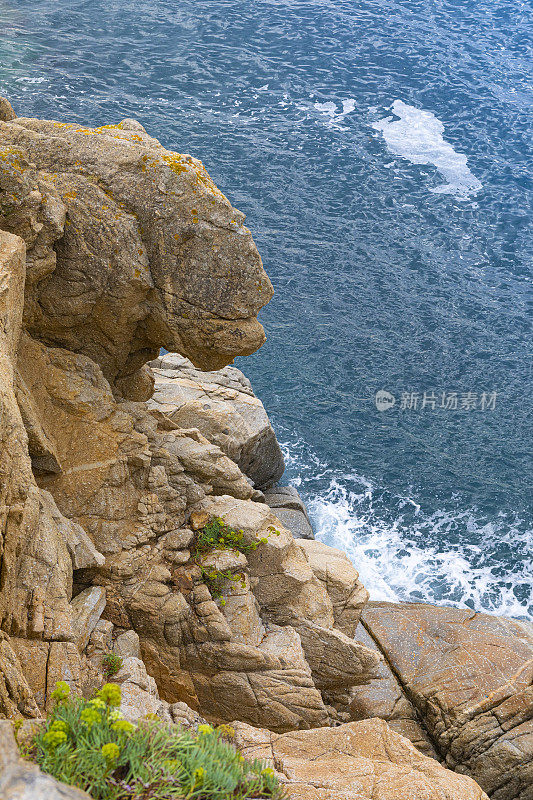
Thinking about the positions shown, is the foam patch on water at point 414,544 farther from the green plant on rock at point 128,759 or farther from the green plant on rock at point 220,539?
the green plant on rock at point 128,759

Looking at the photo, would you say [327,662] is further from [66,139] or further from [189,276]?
[66,139]

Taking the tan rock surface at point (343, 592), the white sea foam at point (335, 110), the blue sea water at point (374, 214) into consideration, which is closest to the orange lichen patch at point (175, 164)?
the tan rock surface at point (343, 592)

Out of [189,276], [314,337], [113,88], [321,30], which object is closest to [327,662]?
[189,276]

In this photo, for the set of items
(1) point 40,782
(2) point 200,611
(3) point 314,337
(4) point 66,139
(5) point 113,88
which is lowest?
(3) point 314,337

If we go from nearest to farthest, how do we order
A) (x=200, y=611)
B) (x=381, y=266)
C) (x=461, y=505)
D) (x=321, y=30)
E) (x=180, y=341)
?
(x=200, y=611) → (x=180, y=341) → (x=461, y=505) → (x=381, y=266) → (x=321, y=30)

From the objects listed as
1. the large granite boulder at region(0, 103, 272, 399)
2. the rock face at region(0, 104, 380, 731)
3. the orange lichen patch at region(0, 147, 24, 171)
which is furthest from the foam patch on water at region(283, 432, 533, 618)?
the orange lichen patch at region(0, 147, 24, 171)

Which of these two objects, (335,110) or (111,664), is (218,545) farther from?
(335,110)

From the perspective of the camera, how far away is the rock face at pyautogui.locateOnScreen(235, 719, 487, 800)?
993 centimetres

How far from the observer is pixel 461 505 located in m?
26.8

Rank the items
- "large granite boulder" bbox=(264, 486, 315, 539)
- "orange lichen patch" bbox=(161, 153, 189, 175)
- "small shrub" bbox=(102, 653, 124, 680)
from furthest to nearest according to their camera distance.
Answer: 1. "large granite boulder" bbox=(264, 486, 315, 539)
2. "orange lichen patch" bbox=(161, 153, 189, 175)
3. "small shrub" bbox=(102, 653, 124, 680)

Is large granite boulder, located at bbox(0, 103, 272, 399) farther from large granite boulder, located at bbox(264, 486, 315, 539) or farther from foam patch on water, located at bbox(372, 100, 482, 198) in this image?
foam patch on water, located at bbox(372, 100, 482, 198)

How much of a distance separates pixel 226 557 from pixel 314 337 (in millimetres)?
19010

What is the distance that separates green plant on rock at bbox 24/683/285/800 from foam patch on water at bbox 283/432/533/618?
58.3 ft

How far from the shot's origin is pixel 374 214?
3916 centimetres
